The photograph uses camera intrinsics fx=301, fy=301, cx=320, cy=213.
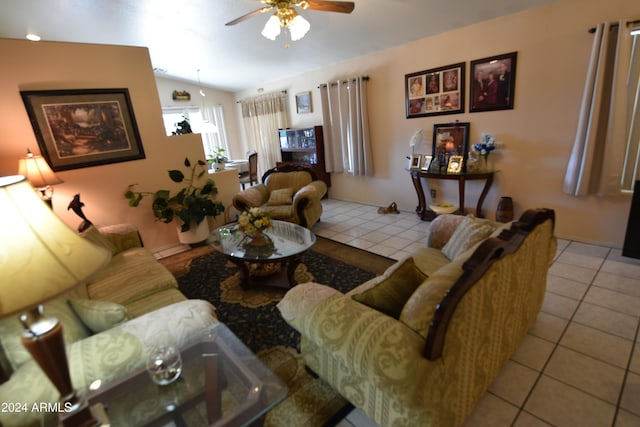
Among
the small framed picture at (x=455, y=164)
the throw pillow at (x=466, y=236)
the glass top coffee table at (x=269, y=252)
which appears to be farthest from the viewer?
the small framed picture at (x=455, y=164)

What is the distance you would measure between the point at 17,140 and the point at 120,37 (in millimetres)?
1997

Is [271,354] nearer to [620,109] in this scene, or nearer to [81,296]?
Result: [81,296]

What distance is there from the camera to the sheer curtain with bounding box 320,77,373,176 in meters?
4.66

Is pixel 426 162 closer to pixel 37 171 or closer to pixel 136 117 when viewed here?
pixel 136 117

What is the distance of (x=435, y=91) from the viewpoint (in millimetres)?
3861

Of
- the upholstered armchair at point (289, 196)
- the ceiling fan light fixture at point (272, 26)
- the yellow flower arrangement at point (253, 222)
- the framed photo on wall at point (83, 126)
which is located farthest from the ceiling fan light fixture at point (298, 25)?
the framed photo on wall at point (83, 126)

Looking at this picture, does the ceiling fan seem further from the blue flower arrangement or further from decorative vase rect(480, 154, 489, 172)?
decorative vase rect(480, 154, 489, 172)

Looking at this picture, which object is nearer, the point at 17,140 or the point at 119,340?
the point at 119,340

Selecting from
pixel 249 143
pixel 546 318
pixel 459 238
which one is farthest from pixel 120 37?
pixel 546 318

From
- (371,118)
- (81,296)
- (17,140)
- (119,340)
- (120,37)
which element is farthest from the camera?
(371,118)

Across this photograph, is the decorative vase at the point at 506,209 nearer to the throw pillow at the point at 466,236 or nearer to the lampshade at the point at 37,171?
the throw pillow at the point at 466,236

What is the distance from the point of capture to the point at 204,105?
7355 mm

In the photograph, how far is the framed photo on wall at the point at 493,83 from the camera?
3229 mm

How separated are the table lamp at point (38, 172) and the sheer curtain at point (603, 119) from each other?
4951mm
